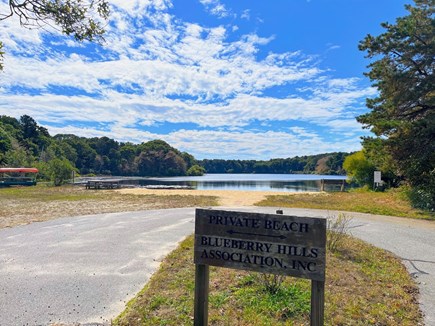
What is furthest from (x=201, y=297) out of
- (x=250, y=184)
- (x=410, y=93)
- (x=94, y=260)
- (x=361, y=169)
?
(x=250, y=184)

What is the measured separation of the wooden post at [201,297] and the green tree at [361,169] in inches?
1057

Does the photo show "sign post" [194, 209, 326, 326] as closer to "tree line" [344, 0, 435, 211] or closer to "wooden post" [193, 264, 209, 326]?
"wooden post" [193, 264, 209, 326]

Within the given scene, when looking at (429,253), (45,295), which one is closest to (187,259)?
(45,295)

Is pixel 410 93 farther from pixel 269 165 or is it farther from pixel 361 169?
pixel 269 165

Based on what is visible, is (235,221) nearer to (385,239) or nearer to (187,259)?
(187,259)

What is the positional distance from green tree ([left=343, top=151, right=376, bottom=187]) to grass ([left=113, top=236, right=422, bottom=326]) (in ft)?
79.0

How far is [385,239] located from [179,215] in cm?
673

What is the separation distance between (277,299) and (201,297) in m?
1.21

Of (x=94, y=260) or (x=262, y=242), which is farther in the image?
(x=94, y=260)

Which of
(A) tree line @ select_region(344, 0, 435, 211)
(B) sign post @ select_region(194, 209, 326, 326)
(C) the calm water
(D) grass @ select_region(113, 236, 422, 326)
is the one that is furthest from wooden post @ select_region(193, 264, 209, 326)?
(C) the calm water

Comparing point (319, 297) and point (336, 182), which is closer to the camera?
point (319, 297)

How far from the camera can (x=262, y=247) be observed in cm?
285

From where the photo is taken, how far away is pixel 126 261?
5.52 m

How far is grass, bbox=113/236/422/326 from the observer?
10.9 ft
